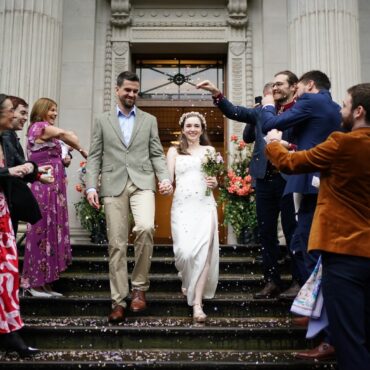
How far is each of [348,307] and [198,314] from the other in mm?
2059

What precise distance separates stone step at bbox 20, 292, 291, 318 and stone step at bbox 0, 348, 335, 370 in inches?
29.6

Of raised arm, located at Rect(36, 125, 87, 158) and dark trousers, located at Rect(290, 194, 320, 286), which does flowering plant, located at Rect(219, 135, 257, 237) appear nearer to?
raised arm, located at Rect(36, 125, 87, 158)

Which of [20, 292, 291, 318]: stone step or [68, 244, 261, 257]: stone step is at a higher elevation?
[68, 244, 261, 257]: stone step

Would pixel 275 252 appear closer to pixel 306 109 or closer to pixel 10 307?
pixel 306 109

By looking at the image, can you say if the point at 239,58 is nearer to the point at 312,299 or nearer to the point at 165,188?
→ the point at 165,188

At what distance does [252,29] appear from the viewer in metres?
9.90

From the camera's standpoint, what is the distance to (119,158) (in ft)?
16.6

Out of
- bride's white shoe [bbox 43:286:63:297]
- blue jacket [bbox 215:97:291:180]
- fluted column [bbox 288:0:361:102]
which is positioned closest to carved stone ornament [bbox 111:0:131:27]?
fluted column [bbox 288:0:361:102]

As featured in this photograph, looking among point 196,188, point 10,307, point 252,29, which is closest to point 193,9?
point 252,29

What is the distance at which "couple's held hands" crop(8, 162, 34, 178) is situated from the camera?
13.8 feet

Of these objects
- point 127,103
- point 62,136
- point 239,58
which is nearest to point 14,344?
point 62,136

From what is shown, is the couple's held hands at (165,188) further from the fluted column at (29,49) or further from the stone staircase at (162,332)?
the fluted column at (29,49)

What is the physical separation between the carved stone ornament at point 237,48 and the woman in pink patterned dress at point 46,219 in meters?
4.94

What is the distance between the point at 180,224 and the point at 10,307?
1.83 meters
